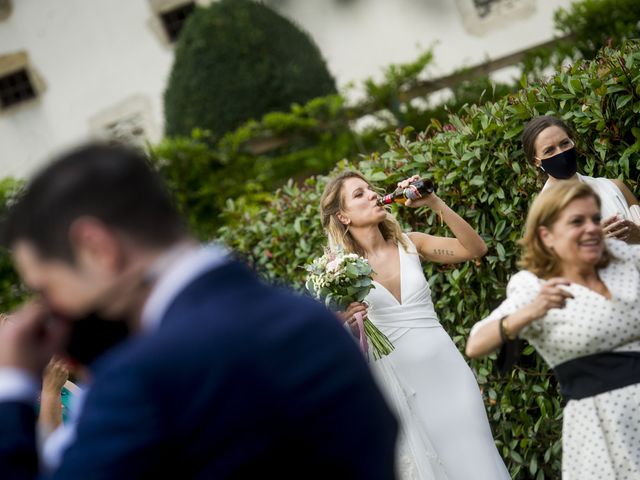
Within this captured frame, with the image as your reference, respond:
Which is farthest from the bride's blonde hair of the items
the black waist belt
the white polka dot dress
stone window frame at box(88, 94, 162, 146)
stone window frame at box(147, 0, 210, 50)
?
stone window frame at box(147, 0, 210, 50)

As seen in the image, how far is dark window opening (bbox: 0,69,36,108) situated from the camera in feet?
61.0

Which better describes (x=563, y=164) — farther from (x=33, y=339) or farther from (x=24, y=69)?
(x=24, y=69)

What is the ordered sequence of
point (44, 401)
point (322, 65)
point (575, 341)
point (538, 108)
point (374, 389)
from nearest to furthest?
point (374, 389) < point (575, 341) < point (44, 401) < point (538, 108) < point (322, 65)

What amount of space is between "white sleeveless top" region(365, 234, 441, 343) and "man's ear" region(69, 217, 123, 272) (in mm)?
3430

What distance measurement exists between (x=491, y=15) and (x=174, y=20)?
604cm

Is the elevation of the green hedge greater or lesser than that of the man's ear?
lesser

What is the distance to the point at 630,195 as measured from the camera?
15.2ft

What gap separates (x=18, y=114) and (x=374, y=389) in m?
18.0

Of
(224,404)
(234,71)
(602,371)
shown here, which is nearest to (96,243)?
(224,404)

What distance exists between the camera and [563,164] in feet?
14.8

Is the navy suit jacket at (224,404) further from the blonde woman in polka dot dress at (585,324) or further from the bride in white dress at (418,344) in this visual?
the bride in white dress at (418,344)

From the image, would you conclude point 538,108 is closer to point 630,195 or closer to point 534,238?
point 630,195

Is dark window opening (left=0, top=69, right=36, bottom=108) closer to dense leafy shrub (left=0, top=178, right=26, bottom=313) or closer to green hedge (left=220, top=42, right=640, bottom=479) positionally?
dense leafy shrub (left=0, top=178, right=26, bottom=313)

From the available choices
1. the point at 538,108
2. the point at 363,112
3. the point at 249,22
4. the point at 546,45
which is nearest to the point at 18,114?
Result: the point at 249,22
